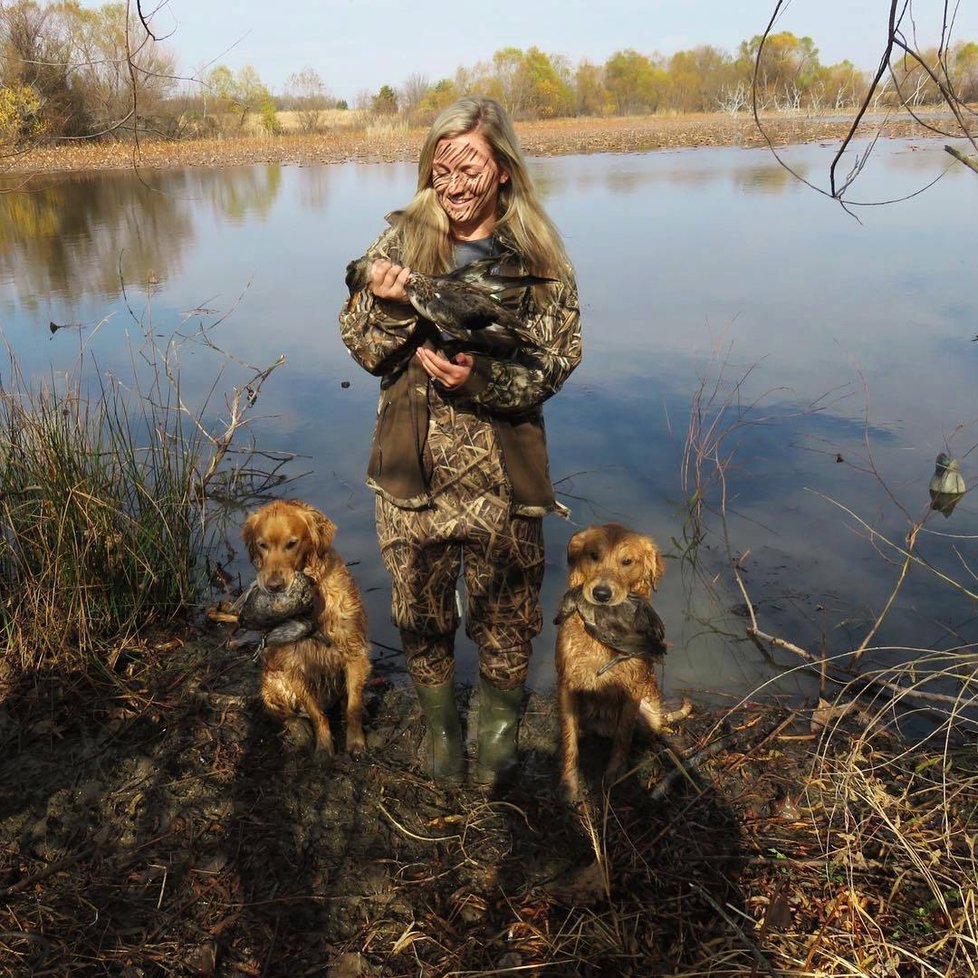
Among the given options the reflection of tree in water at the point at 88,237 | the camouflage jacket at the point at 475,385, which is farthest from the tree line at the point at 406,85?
the reflection of tree in water at the point at 88,237

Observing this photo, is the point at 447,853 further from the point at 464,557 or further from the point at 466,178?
the point at 466,178

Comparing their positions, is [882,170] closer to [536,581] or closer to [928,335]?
[928,335]

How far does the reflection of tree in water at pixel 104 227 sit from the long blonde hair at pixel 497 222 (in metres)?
5.94

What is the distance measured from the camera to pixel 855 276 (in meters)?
11.8

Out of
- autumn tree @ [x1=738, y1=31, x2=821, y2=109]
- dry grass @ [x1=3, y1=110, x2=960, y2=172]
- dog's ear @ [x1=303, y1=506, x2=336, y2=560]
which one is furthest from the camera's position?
dry grass @ [x1=3, y1=110, x2=960, y2=172]

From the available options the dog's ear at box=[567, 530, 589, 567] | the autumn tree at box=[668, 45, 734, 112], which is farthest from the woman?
the autumn tree at box=[668, 45, 734, 112]

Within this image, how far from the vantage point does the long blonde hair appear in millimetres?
2877

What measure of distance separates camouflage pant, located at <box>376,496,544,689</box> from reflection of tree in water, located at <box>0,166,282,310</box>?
6.26 m

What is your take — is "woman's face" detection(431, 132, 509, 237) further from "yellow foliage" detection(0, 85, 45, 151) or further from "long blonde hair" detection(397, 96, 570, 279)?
"yellow foliage" detection(0, 85, 45, 151)

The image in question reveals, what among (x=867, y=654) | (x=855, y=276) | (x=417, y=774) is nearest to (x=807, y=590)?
(x=867, y=654)

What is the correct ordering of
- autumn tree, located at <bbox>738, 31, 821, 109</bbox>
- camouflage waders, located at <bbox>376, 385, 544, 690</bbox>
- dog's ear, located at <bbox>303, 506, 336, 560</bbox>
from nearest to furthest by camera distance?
autumn tree, located at <bbox>738, 31, 821, 109</bbox>, camouflage waders, located at <bbox>376, 385, 544, 690</bbox>, dog's ear, located at <bbox>303, 506, 336, 560</bbox>

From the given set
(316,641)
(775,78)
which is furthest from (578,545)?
(775,78)

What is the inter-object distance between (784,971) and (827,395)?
258 inches

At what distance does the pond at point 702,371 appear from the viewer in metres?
5.05
